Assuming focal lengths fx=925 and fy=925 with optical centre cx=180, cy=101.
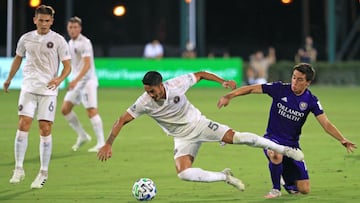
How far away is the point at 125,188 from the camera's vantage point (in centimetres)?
1230

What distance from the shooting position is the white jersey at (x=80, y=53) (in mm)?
16359

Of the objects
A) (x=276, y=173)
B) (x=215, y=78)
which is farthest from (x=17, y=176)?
(x=276, y=173)

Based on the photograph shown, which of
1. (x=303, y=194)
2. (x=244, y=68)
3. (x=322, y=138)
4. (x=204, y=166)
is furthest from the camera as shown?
(x=244, y=68)

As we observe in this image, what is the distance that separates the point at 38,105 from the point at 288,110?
11.5ft

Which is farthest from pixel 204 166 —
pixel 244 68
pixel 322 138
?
pixel 244 68

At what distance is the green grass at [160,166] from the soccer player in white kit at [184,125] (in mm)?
344

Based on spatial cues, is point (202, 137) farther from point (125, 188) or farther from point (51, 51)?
point (51, 51)

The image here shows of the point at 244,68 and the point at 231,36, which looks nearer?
the point at 244,68

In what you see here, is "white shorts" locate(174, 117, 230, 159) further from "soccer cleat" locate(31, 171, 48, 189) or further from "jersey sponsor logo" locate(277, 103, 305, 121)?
"soccer cleat" locate(31, 171, 48, 189)

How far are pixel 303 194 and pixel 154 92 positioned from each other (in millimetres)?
2370

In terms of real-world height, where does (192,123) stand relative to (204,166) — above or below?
above

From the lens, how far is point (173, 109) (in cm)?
1137

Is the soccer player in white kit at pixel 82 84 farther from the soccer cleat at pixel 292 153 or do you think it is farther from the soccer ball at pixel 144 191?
the soccer cleat at pixel 292 153

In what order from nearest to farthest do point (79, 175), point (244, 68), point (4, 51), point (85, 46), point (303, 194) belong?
point (303, 194) → point (79, 175) → point (85, 46) → point (244, 68) → point (4, 51)
